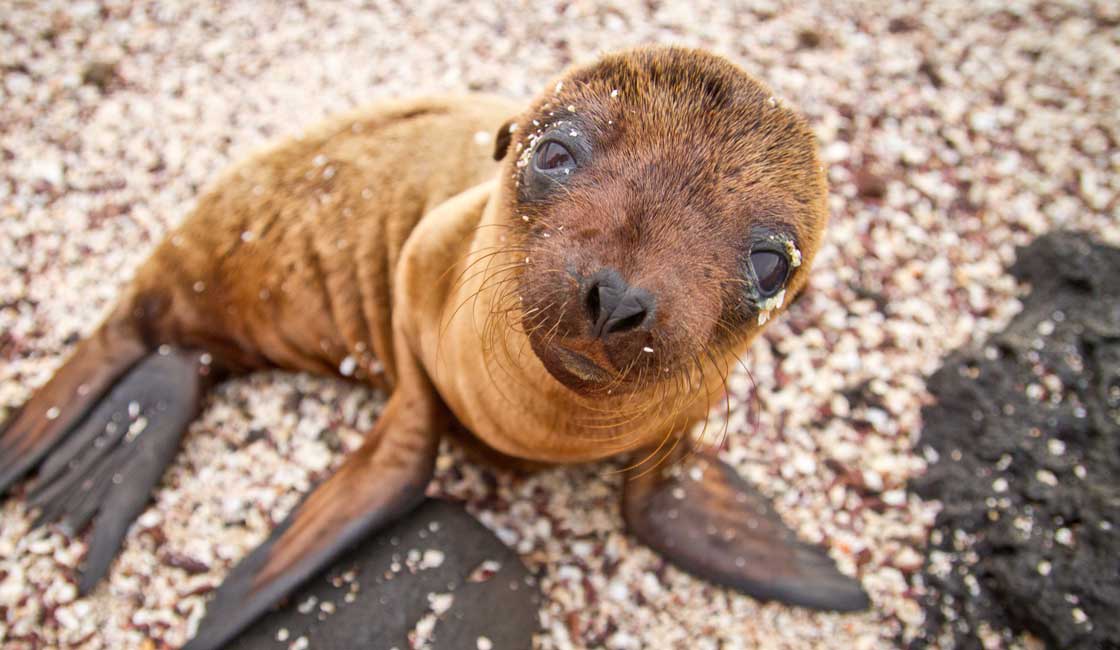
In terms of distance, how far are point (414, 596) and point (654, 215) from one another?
1.69 metres

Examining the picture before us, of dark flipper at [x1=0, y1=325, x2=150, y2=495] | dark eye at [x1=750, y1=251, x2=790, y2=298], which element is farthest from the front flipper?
dark flipper at [x1=0, y1=325, x2=150, y2=495]

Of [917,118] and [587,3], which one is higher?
[587,3]

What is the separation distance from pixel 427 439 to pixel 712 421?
1213 mm

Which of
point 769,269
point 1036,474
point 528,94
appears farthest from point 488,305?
point 528,94

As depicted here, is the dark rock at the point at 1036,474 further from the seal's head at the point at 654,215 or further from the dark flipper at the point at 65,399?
the dark flipper at the point at 65,399

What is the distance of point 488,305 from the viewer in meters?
2.42

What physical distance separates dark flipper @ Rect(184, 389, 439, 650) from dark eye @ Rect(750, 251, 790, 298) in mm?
1479

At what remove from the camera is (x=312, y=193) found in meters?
3.39

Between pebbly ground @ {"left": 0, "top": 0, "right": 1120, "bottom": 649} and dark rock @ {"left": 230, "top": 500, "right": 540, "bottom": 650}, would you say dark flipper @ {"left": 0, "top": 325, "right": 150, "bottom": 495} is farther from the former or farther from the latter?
dark rock @ {"left": 230, "top": 500, "right": 540, "bottom": 650}

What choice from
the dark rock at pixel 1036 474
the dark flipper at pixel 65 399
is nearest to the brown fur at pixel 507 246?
the dark flipper at pixel 65 399

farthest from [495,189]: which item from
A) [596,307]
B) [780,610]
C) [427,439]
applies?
[780,610]

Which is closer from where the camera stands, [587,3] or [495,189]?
[495,189]

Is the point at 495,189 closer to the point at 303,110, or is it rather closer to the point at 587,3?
the point at 303,110

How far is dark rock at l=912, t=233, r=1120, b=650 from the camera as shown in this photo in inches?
115
